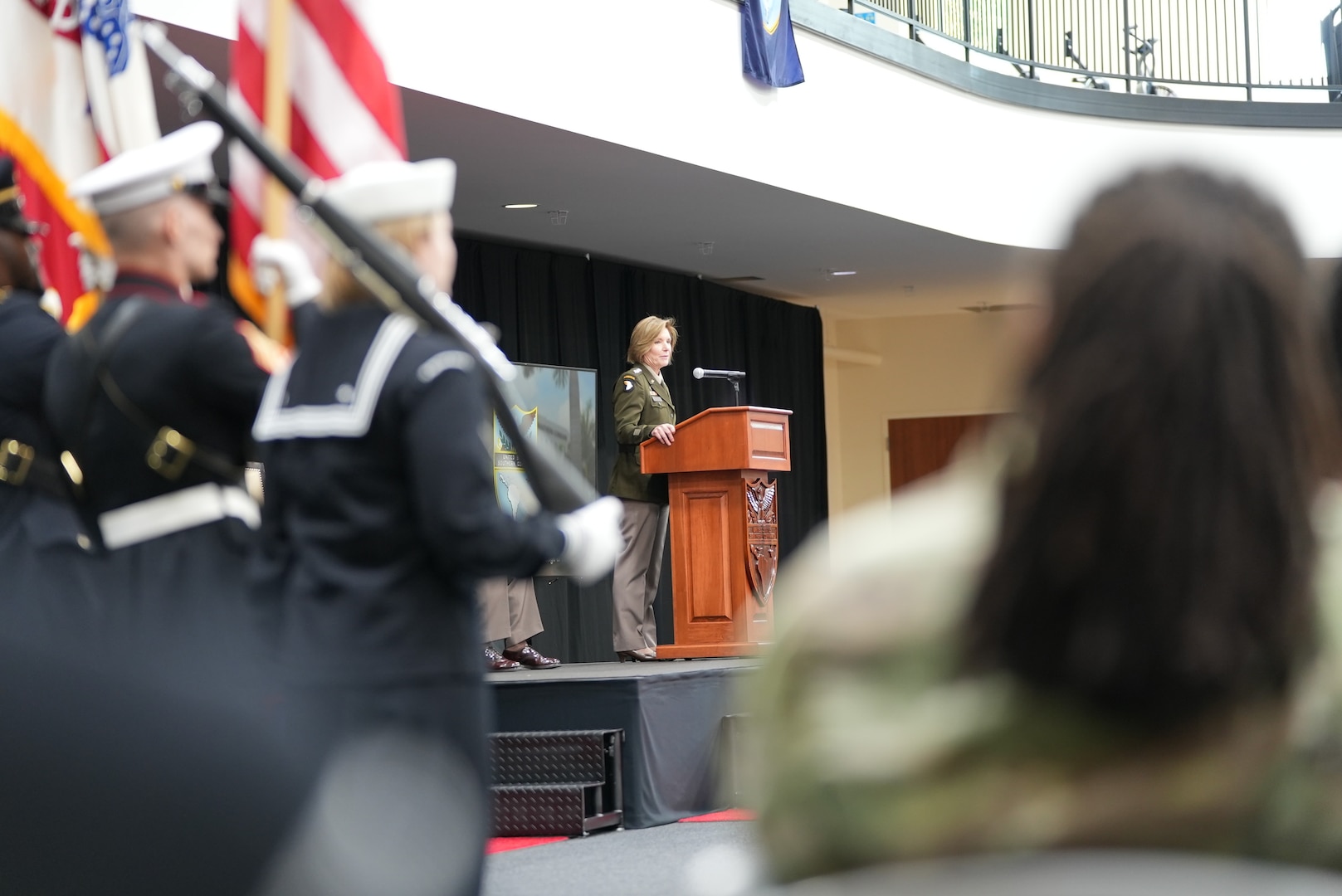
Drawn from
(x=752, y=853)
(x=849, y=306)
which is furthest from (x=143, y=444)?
(x=849, y=306)

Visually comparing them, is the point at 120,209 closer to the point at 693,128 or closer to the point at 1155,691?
the point at 1155,691

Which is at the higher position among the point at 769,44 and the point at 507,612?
the point at 769,44

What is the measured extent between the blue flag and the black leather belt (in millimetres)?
5833

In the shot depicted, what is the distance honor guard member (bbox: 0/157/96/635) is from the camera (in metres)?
2.29

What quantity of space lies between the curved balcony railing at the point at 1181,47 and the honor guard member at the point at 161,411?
9.37 meters

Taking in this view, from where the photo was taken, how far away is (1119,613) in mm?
684

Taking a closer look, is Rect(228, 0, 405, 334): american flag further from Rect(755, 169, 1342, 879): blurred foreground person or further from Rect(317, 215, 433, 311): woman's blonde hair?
Rect(755, 169, 1342, 879): blurred foreground person

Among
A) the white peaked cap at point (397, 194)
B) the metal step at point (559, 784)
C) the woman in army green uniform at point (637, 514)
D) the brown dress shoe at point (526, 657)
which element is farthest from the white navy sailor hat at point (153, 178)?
the brown dress shoe at point (526, 657)

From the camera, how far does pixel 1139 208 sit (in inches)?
Result: 28.8

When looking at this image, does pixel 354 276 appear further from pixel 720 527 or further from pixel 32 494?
pixel 720 527

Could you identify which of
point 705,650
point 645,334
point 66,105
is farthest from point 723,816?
point 66,105

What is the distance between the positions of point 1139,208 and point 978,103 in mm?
9413

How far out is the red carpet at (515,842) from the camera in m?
4.50

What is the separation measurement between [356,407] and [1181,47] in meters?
10.8
